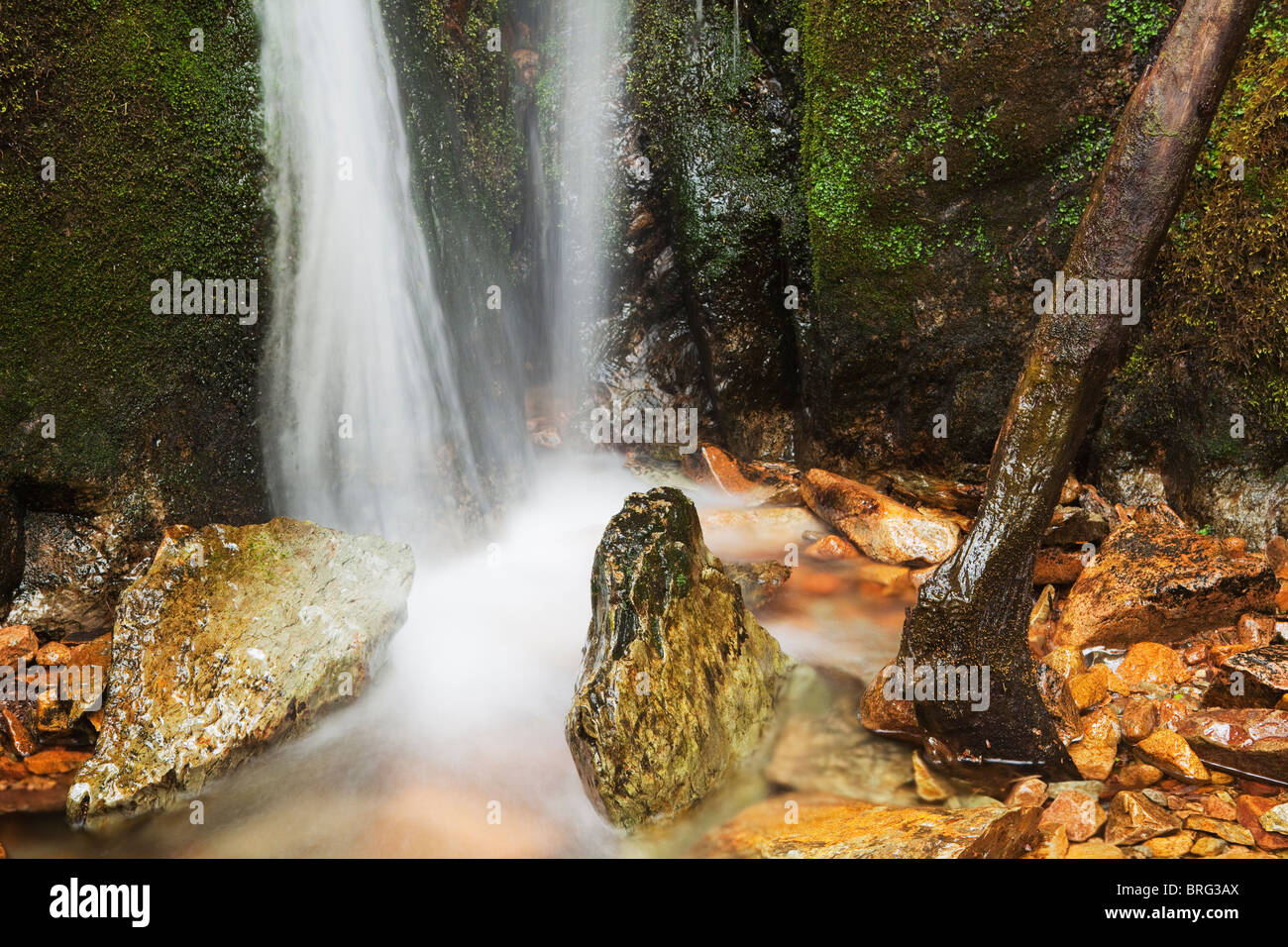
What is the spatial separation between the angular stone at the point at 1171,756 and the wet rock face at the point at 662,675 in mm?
1656

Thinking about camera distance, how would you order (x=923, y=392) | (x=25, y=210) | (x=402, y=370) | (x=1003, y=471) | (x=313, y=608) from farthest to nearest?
(x=923, y=392) → (x=402, y=370) → (x=313, y=608) → (x=25, y=210) → (x=1003, y=471)

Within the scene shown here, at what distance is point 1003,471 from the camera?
372 cm

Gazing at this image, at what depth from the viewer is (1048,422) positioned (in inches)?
143

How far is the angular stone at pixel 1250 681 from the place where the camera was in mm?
3861

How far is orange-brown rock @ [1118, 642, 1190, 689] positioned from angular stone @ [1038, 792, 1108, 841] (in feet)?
3.77

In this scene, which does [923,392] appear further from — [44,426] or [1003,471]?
[44,426]

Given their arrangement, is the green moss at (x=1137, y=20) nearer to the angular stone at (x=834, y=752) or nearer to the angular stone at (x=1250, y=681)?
the angular stone at (x=1250, y=681)

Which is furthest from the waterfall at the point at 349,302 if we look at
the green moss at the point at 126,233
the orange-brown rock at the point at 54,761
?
the orange-brown rock at the point at 54,761

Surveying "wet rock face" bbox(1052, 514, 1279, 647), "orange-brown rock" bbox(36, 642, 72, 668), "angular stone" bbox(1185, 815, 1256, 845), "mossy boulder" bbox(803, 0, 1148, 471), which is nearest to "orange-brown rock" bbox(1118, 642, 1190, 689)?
"wet rock face" bbox(1052, 514, 1279, 647)

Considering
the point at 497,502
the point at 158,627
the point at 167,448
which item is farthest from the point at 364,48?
the point at 158,627

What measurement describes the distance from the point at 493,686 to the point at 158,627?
5.50 ft

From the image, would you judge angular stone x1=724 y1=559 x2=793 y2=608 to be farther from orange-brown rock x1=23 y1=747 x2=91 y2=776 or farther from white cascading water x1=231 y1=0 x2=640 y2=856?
orange-brown rock x1=23 y1=747 x2=91 y2=776

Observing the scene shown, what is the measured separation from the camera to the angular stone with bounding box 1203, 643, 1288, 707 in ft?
12.7

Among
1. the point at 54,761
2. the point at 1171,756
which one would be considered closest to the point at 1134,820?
the point at 1171,756
